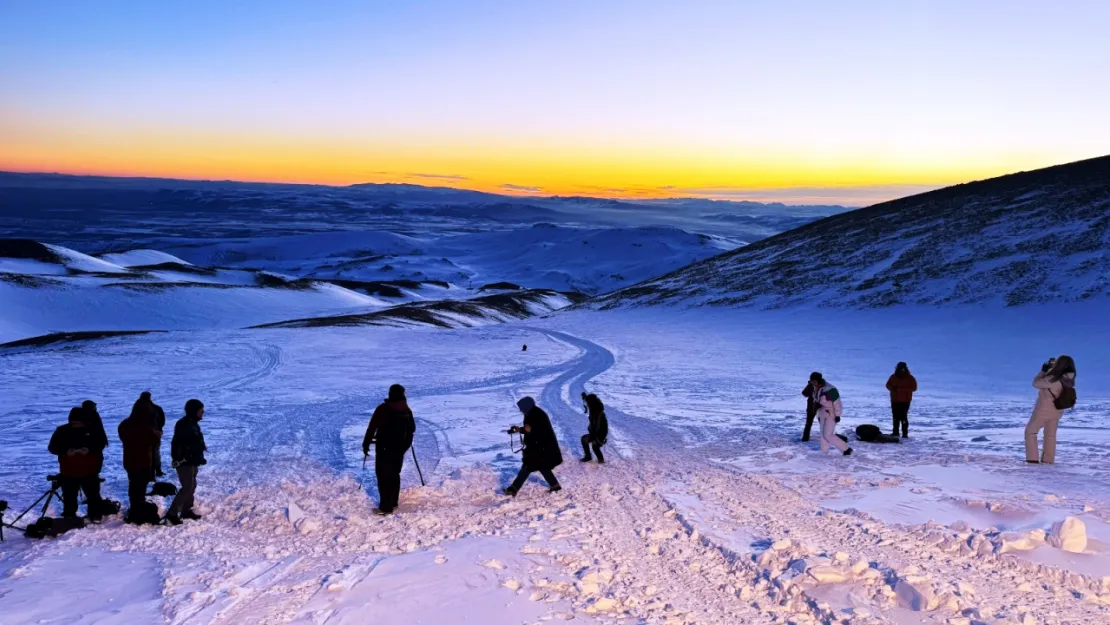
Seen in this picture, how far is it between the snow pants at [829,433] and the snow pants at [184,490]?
11259mm

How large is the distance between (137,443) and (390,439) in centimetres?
354

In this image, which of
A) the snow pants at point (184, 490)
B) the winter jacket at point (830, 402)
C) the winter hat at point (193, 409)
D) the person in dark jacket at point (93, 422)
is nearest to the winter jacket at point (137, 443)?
the person in dark jacket at point (93, 422)

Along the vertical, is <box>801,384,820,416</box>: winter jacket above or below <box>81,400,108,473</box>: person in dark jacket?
below

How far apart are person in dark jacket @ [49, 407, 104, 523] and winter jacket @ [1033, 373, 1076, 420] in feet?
48.2

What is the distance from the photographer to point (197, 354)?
112 ft

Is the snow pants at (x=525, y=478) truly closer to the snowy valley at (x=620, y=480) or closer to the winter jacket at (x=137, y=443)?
the snowy valley at (x=620, y=480)

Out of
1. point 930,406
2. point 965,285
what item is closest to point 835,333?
point 965,285

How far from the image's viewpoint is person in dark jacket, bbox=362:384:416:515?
11.2 meters

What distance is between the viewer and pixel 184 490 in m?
10.9

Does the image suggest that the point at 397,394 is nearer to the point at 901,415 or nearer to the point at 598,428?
the point at 598,428

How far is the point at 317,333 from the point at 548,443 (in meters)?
33.4

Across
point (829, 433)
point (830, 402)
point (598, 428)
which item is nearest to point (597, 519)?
point (598, 428)

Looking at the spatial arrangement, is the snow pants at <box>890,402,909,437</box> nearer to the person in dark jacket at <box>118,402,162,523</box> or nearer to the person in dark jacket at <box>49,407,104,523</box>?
the person in dark jacket at <box>118,402,162,523</box>

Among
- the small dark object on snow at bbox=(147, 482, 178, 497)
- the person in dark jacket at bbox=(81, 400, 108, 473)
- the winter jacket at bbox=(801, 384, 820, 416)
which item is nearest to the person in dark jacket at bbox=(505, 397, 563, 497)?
the small dark object on snow at bbox=(147, 482, 178, 497)
